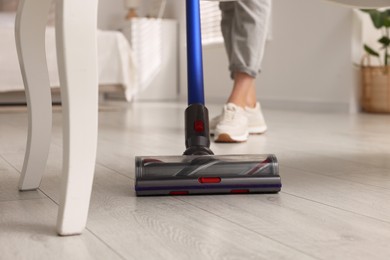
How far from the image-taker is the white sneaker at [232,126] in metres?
1.88

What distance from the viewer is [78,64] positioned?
73 cm

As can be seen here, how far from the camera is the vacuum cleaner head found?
1025 mm

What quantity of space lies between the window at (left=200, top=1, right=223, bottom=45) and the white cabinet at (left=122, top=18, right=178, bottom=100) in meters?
0.42

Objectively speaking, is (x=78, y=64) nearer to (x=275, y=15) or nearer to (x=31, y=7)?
(x=31, y=7)

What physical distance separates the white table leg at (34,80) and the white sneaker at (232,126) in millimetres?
860

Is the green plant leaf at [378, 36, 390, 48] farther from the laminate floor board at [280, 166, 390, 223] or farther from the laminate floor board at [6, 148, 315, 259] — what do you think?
the laminate floor board at [6, 148, 315, 259]

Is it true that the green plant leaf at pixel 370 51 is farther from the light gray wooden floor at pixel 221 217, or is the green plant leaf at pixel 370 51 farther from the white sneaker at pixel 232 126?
the light gray wooden floor at pixel 221 217

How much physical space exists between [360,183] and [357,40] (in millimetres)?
2654

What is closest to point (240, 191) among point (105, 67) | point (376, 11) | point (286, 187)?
point (286, 187)

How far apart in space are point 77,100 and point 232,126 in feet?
3.92

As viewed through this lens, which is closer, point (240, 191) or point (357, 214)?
point (357, 214)

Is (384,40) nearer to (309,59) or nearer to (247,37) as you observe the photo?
(309,59)

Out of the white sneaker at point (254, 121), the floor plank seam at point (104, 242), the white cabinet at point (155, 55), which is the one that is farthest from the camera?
the white cabinet at point (155, 55)

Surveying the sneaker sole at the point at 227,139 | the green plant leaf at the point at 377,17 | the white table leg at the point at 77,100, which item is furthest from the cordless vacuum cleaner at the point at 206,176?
the green plant leaf at the point at 377,17
